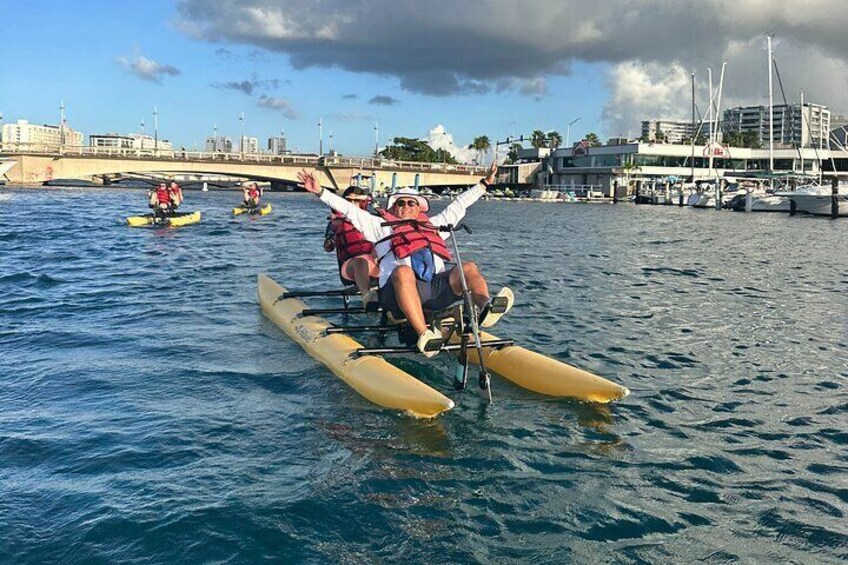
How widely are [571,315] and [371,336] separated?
3934 millimetres

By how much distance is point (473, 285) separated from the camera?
8.28 meters

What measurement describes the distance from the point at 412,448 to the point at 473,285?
2394 mm

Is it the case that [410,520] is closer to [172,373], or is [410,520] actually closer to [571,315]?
[172,373]

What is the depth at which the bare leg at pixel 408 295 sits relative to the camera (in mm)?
7996

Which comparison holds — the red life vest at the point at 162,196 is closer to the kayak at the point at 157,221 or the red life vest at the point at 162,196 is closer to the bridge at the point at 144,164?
the kayak at the point at 157,221

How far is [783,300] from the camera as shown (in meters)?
15.5

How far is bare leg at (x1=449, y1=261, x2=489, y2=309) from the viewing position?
8.22 m

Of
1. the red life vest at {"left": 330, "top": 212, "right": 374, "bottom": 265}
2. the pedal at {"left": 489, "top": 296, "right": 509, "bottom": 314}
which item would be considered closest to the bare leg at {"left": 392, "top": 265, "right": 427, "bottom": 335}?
the pedal at {"left": 489, "top": 296, "right": 509, "bottom": 314}

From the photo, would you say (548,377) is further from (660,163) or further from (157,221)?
(660,163)

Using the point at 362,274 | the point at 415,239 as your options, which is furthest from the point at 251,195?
the point at 415,239

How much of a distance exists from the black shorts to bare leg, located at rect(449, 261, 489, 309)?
11 cm

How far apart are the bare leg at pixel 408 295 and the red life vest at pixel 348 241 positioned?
11.0ft

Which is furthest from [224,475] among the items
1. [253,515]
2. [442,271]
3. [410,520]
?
[442,271]

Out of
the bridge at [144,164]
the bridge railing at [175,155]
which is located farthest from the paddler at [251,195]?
the bridge railing at [175,155]
